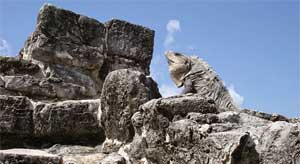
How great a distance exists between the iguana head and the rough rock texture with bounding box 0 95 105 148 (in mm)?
1327

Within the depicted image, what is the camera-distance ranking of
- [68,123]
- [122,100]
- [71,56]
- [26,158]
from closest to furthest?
[26,158]
[122,100]
[68,123]
[71,56]

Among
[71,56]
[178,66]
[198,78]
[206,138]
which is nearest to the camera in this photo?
[206,138]

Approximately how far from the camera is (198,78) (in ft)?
17.6

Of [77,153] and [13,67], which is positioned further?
[13,67]

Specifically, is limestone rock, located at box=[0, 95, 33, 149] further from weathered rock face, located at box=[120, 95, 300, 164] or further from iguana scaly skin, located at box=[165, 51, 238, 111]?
iguana scaly skin, located at box=[165, 51, 238, 111]

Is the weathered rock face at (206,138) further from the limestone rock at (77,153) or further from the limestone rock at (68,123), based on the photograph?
the limestone rock at (68,123)

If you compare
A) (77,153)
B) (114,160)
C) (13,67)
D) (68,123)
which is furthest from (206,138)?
(13,67)

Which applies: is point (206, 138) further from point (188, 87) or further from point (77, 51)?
point (77, 51)

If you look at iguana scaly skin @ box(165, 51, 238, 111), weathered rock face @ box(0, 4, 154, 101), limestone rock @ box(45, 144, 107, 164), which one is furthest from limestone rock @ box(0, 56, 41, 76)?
iguana scaly skin @ box(165, 51, 238, 111)

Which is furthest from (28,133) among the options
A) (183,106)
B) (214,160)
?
(214,160)

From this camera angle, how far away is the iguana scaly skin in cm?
513

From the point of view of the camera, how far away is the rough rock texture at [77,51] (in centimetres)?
605

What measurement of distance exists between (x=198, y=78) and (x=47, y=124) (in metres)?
2.06

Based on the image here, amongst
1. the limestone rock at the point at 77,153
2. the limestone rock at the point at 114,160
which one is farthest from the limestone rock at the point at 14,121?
the limestone rock at the point at 114,160
